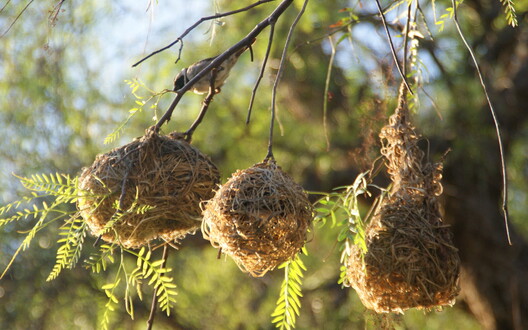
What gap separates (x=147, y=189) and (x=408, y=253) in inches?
26.9

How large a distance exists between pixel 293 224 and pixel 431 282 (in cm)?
40

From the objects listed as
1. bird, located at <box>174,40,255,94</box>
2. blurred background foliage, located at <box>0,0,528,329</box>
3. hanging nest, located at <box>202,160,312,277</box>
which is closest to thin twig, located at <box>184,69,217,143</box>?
bird, located at <box>174,40,255,94</box>

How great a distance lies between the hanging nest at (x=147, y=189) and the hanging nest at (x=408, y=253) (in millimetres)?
460

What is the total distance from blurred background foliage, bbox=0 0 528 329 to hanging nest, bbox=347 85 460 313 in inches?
70.3

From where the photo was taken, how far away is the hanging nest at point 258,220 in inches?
59.5

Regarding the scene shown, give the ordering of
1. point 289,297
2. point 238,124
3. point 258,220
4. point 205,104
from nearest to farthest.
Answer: point 258,220
point 289,297
point 205,104
point 238,124

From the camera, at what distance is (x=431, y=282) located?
1655 millimetres

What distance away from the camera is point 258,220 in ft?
4.93

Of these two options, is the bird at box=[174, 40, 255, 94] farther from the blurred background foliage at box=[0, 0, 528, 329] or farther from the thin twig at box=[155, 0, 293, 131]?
the blurred background foliage at box=[0, 0, 528, 329]

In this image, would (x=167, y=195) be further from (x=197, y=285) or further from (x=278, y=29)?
(x=197, y=285)

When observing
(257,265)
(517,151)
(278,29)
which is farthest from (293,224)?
(517,151)

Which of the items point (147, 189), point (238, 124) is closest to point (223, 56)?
point (147, 189)

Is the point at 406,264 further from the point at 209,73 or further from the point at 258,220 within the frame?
the point at 209,73

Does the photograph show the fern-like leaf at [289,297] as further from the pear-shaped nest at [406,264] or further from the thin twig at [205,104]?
the thin twig at [205,104]
